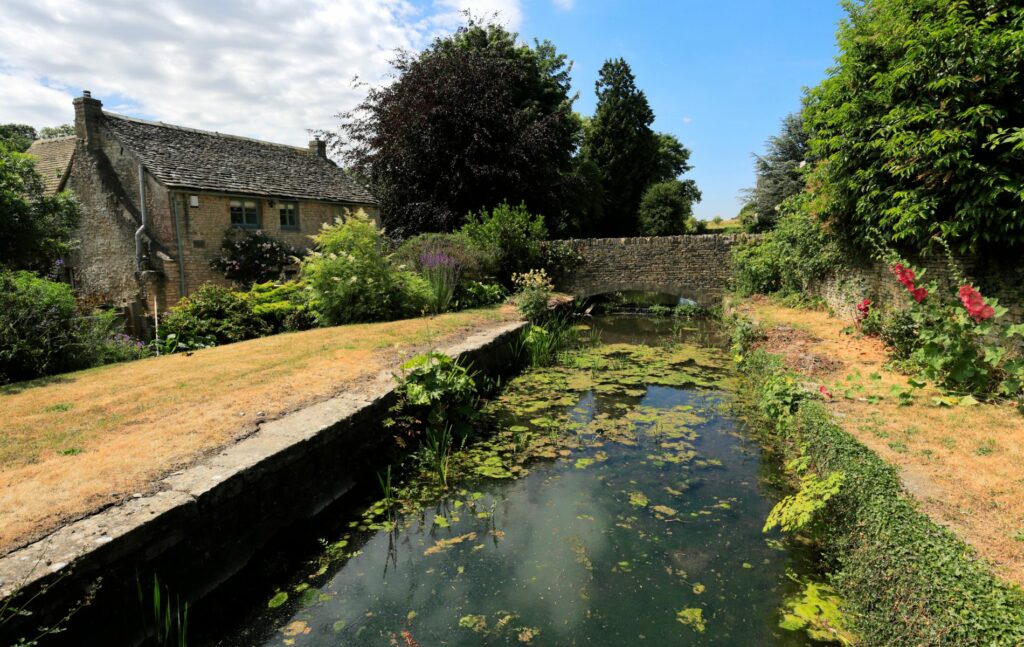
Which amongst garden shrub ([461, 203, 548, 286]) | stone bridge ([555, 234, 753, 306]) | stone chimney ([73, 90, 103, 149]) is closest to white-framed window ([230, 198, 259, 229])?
stone chimney ([73, 90, 103, 149])

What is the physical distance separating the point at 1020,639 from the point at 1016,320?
4.74m

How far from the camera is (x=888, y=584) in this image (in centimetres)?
258

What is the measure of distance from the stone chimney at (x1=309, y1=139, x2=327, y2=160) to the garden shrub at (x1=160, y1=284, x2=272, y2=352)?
13.9 meters

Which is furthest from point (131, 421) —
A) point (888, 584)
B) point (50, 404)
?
point (888, 584)

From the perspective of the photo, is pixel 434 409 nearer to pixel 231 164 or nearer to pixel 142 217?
pixel 142 217

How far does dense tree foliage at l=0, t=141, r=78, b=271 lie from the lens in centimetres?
912

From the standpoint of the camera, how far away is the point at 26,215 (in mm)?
9539

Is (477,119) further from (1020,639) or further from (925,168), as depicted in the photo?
(1020,639)

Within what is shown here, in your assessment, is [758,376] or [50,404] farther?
[758,376]

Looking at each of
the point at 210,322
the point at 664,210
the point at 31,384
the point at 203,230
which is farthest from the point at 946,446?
the point at 664,210

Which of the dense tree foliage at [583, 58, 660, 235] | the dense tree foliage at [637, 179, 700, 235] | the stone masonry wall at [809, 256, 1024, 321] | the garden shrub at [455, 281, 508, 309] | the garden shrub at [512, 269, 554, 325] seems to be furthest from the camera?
the dense tree foliage at [583, 58, 660, 235]

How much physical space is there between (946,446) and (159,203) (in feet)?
61.2

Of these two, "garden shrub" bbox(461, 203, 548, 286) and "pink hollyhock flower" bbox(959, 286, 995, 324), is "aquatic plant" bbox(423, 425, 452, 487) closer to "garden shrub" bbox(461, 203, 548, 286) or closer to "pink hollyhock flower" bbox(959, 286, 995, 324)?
"pink hollyhock flower" bbox(959, 286, 995, 324)

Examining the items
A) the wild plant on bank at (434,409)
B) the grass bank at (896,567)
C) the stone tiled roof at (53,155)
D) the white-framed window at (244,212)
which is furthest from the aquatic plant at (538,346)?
the stone tiled roof at (53,155)
